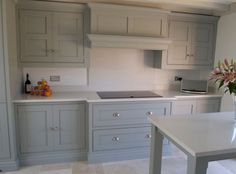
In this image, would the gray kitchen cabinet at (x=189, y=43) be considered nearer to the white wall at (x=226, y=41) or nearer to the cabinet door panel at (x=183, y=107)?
the white wall at (x=226, y=41)

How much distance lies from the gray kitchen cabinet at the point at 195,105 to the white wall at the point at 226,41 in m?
0.12

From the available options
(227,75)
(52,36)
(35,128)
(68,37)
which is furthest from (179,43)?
(35,128)

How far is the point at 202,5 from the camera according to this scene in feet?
9.00

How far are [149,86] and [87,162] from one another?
1525 mm

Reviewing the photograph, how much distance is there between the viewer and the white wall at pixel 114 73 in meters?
2.96

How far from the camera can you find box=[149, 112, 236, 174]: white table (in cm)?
121

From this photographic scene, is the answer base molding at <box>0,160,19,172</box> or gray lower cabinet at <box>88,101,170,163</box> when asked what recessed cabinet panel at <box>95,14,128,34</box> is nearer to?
gray lower cabinet at <box>88,101,170,163</box>

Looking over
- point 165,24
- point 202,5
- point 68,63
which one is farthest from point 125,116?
point 202,5

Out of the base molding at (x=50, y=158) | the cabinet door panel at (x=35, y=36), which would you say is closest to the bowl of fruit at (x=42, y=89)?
the cabinet door panel at (x=35, y=36)

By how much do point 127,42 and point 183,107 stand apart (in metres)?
1.28

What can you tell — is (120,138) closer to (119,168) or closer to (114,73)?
(119,168)

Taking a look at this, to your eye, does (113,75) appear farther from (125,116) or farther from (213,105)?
(213,105)

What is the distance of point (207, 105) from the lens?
10.0 feet

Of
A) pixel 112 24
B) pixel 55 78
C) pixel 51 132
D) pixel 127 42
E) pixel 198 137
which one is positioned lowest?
pixel 51 132
